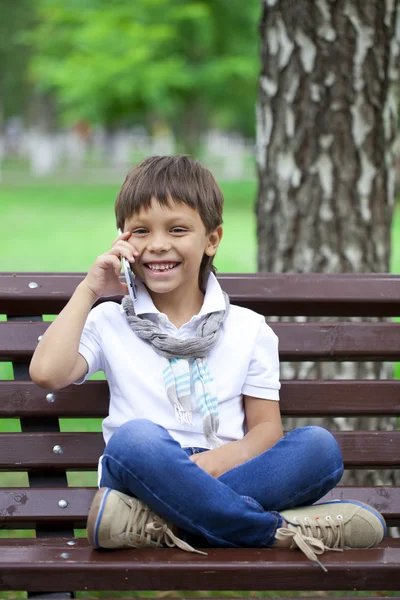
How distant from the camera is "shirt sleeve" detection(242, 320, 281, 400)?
9.11ft

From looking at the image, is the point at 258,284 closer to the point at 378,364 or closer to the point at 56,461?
the point at 56,461

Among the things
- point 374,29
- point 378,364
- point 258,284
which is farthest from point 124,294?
point 374,29

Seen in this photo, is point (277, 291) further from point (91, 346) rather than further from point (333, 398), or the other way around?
point (91, 346)

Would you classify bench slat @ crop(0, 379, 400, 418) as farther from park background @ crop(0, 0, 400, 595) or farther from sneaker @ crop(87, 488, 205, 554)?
park background @ crop(0, 0, 400, 595)

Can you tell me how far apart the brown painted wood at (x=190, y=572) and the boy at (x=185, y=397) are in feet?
0.30

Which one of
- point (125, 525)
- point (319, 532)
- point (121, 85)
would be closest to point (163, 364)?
point (125, 525)

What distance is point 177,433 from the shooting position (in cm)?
271

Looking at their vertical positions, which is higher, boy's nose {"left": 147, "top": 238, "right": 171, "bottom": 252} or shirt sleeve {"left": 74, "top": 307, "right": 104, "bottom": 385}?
boy's nose {"left": 147, "top": 238, "right": 171, "bottom": 252}

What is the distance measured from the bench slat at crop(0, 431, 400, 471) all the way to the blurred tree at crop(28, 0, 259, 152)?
79.1 ft

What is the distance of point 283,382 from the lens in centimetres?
297

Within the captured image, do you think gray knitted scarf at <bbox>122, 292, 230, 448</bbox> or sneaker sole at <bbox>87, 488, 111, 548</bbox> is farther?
gray knitted scarf at <bbox>122, 292, 230, 448</bbox>

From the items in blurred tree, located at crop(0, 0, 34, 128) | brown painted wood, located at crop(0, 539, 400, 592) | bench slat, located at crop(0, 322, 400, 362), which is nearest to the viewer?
brown painted wood, located at crop(0, 539, 400, 592)

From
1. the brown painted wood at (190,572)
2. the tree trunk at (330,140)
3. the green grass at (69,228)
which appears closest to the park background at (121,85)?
the green grass at (69,228)

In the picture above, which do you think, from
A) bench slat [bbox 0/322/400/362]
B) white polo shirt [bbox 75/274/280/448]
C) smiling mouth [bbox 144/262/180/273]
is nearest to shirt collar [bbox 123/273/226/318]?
white polo shirt [bbox 75/274/280/448]
